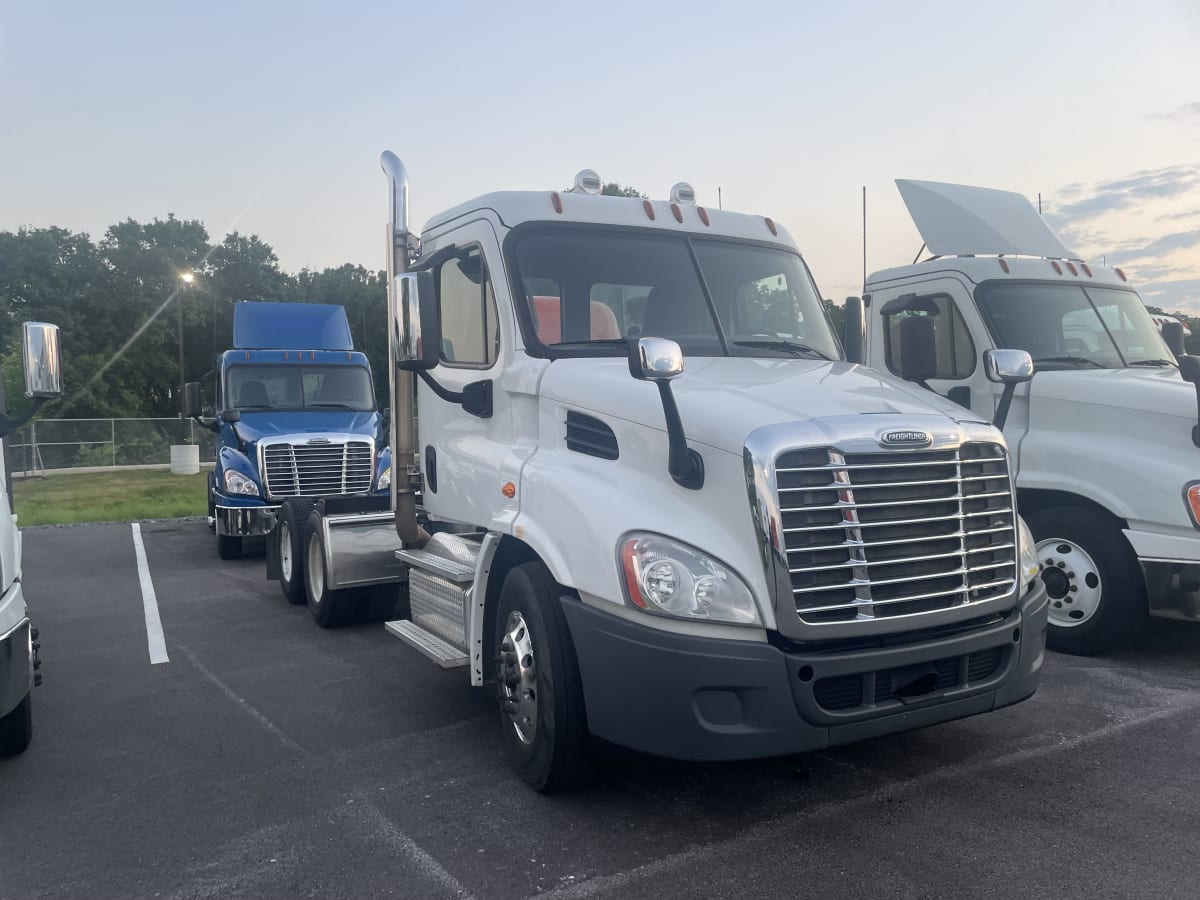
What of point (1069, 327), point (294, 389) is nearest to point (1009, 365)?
point (1069, 327)

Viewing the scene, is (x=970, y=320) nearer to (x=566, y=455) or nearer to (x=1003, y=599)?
(x=1003, y=599)

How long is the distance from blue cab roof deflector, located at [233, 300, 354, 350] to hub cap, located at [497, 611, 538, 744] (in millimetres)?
9968

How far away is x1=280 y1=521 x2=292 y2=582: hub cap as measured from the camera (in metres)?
9.02

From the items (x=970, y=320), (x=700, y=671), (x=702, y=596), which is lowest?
(x=700, y=671)

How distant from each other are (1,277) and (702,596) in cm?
7201

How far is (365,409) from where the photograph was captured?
44.0ft

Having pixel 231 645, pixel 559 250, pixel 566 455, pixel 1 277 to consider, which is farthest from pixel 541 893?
pixel 1 277

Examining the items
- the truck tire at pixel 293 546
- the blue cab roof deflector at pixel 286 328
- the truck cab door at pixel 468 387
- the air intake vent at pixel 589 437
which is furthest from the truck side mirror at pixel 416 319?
the blue cab roof deflector at pixel 286 328

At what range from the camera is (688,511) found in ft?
12.8

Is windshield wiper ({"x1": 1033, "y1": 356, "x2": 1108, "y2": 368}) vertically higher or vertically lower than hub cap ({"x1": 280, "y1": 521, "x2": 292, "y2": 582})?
higher

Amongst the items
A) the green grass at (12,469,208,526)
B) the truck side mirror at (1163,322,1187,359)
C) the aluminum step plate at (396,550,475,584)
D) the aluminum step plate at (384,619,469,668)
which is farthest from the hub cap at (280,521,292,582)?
the truck side mirror at (1163,322,1187,359)

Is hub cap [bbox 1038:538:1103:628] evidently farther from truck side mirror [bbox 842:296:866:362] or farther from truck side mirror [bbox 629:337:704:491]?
truck side mirror [bbox 629:337:704:491]

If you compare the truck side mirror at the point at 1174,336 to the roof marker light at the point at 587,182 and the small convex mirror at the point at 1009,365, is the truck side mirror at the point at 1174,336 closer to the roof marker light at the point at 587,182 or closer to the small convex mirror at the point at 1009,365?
the small convex mirror at the point at 1009,365

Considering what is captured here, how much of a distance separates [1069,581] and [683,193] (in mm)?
3657
